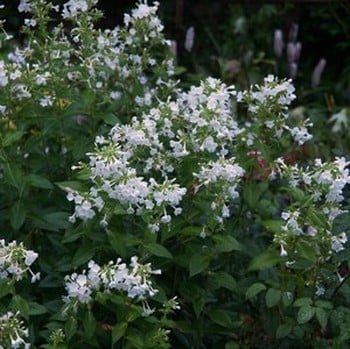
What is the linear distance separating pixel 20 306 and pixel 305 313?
79 centimetres

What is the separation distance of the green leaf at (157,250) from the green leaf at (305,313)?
1.31 ft

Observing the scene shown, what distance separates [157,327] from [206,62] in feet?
14.4

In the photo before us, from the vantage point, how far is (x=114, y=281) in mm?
2578

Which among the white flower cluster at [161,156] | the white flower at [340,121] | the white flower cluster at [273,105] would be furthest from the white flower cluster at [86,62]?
the white flower at [340,121]

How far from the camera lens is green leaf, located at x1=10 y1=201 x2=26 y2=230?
307cm

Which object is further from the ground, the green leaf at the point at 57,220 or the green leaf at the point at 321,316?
the green leaf at the point at 57,220

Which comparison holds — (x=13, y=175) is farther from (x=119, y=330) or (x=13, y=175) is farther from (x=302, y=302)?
(x=302, y=302)

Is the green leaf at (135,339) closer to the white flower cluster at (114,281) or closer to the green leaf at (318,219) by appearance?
the white flower cluster at (114,281)

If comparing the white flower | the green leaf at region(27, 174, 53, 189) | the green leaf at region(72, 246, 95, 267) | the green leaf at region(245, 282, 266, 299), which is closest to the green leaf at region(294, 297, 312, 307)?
the green leaf at region(245, 282, 266, 299)

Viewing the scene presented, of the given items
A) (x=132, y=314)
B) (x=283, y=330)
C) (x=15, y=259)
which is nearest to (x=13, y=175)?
(x=15, y=259)

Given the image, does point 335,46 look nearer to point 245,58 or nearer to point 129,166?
point 245,58

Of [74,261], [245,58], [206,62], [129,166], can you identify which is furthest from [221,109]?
[206,62]

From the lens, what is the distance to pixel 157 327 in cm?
278

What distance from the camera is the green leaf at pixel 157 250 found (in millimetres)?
2785
